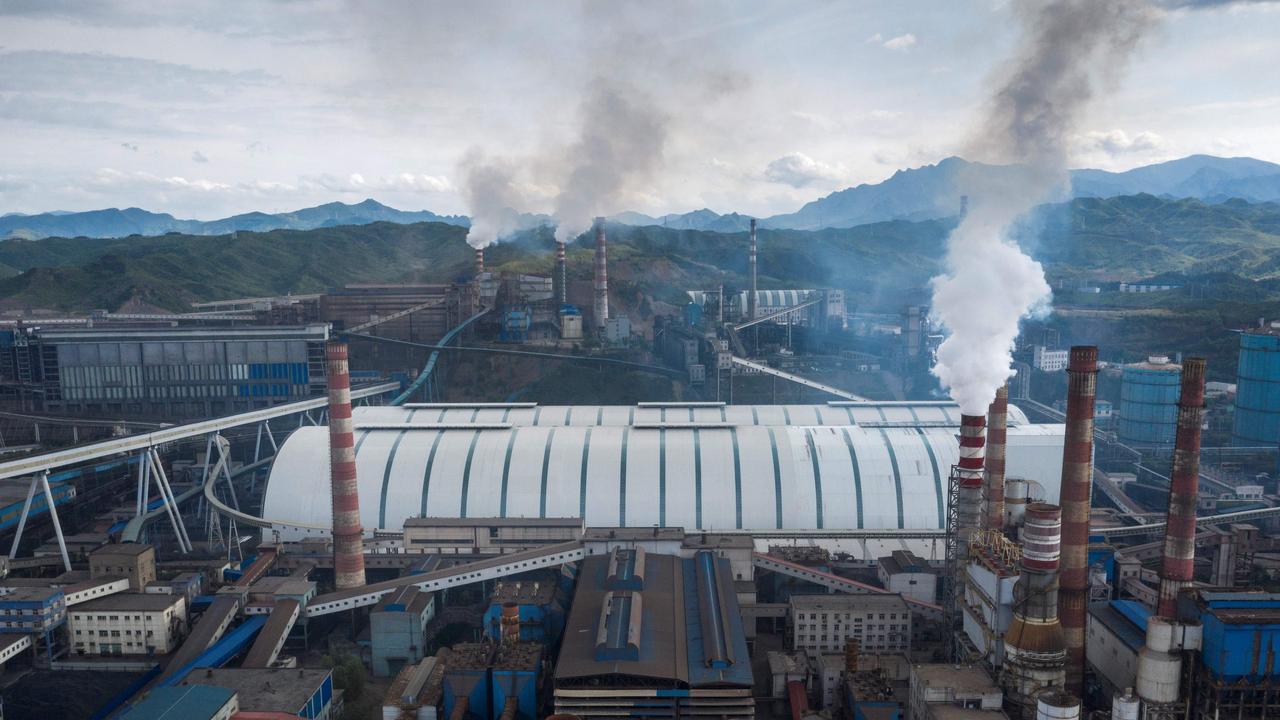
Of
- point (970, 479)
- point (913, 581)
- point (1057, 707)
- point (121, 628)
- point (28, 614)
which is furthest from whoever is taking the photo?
point (913, 581)

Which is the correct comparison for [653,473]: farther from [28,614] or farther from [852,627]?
[28,614]

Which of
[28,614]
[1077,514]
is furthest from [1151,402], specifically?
[28,614]

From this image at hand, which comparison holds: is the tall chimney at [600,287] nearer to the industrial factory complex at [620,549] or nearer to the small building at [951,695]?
the industrial factory complex at [620,549]

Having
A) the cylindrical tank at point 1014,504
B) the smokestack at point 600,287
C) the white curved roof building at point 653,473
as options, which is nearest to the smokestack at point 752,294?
the smokestack at point 600,287

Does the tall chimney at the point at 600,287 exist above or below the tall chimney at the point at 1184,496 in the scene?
above

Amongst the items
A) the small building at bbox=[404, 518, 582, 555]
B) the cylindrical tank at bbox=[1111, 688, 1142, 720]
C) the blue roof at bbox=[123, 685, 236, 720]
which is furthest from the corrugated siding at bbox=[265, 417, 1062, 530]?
the cylindrical tank at bbox=[1111, 688, 1142, 720]

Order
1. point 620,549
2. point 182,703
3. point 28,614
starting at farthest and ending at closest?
point 620,549
point 28,614
point 182,703
